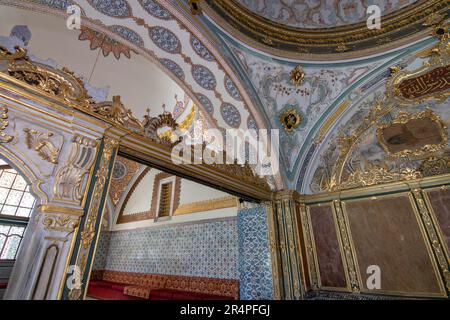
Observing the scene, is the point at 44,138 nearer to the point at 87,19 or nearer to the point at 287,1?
the point at 87,19

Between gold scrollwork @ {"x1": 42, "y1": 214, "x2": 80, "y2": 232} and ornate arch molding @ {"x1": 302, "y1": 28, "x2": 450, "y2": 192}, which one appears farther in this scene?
ornate arch molding @ {"x1": 302, "y1": 28, "x2": 450, "y2": 192}

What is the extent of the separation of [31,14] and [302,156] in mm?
5612

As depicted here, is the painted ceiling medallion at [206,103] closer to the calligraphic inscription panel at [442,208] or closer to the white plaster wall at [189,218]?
the white plaster wall at [189,218]

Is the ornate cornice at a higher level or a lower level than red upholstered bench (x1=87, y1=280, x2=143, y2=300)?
higher

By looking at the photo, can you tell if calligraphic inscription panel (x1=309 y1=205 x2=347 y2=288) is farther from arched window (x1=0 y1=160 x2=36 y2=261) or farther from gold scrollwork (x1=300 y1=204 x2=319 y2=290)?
arched window (x1=0 y1=160 x2=36 y2=261)

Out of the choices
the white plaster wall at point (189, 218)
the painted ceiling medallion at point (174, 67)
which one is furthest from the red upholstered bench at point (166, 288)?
the painted ceiling medallion at point (174, 67)

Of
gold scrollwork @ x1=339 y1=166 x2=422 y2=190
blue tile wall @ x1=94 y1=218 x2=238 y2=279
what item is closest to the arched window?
blue tile wall @ x1=94 y1=218 x2=238 y2=279

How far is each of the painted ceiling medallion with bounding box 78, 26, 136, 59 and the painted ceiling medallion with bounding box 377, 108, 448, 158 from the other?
5.48 m

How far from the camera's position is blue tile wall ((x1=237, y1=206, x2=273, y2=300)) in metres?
4.99

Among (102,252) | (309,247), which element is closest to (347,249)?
(309,247)

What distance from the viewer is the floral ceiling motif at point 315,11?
14.6ft

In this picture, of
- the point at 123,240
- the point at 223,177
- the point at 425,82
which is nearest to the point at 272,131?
the point at 223,177

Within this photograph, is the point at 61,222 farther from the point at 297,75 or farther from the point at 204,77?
the point at 297,75

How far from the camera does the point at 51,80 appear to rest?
2564 mm
